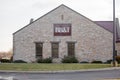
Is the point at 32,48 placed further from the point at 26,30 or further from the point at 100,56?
the point at 100,56

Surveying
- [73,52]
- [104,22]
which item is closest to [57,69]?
[73,52]

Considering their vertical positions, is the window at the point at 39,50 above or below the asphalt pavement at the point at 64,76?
above

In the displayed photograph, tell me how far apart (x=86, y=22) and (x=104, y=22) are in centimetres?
980

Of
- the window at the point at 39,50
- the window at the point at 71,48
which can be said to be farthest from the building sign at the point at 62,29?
the window at the point at 39,50

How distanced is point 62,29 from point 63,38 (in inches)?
48.1

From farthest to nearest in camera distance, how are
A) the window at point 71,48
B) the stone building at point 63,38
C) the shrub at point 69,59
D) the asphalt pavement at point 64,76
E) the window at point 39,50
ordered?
the window at point 39,50 → the window at point 71,48 → the stone building at point 63,38 → the shrub at point 69,59 → the asphalt pavement at point 64,76

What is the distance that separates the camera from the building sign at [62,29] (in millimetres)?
48188

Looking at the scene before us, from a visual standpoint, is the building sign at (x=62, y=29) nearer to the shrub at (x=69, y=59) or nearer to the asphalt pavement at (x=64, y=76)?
the shrub at (x=69, y=59)

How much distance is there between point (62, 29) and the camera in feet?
158

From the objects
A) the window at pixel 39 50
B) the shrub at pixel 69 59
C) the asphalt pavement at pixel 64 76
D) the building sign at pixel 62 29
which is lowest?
the asphalt pavement at pixel 64 76

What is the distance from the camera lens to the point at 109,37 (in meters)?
47.5

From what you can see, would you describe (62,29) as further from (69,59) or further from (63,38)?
(69,59)

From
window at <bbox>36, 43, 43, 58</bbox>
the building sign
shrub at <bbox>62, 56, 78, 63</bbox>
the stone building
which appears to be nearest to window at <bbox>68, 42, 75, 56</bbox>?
the stone building

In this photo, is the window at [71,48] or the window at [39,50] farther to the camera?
the window at [39,50]
